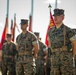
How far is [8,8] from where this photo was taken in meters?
18.1

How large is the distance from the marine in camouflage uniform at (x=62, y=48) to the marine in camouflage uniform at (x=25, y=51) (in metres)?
1.70

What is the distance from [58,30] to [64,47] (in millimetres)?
397

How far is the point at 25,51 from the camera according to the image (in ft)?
22.9

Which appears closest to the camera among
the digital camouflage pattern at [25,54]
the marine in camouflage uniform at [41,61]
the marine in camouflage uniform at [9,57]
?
the digital camouflage pattern at [25,54]

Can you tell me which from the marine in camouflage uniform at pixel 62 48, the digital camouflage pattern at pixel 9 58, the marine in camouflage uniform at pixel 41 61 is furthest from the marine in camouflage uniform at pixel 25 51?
the marine in camouflage uniform at pixel 41 61

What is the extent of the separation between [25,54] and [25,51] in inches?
3.3

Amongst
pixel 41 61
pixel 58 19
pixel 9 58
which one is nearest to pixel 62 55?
pixel 58 19

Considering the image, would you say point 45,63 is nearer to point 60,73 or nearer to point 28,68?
point 28,68

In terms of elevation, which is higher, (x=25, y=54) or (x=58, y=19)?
(x=58, y=19)

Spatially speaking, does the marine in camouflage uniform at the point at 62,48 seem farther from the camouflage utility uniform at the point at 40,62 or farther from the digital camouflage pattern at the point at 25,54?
the camouflage utility uniform at the point at 40,62

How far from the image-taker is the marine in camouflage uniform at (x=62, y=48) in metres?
5.11

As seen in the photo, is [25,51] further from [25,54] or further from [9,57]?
[9,57]

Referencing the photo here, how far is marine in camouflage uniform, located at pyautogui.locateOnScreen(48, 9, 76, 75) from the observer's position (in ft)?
16.8

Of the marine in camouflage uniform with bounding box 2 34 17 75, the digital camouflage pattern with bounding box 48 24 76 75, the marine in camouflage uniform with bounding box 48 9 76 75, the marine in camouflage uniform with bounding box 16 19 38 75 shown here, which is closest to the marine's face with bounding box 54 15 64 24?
the marine in camouflage uniform with bounding box 48 9 76 75
